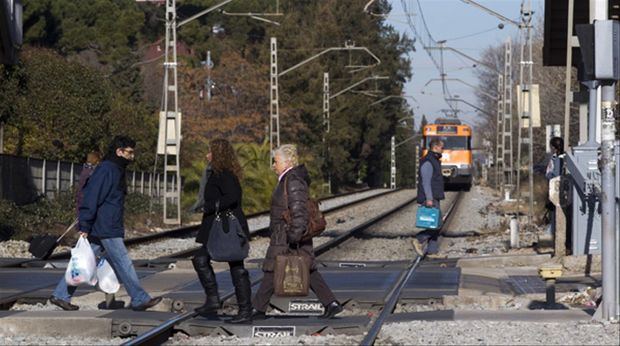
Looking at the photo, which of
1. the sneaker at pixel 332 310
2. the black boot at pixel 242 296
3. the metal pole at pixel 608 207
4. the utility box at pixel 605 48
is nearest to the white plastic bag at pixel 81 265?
the black boot at pixel 242 296

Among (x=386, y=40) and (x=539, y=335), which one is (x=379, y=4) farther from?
(x=539, y=335)

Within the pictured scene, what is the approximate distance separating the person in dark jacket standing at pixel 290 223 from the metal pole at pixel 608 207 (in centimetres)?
245

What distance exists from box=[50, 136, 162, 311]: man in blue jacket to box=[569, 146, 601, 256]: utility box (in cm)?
761

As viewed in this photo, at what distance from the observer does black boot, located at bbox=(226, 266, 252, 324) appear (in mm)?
12805

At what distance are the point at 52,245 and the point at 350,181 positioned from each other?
88.3 metres

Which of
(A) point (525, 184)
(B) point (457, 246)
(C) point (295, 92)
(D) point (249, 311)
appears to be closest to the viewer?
(D) point (249, 311)

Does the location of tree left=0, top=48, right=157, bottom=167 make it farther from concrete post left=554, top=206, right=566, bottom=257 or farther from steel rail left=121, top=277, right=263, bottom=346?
steel rail left=121, top=277, right=263, bottom=346

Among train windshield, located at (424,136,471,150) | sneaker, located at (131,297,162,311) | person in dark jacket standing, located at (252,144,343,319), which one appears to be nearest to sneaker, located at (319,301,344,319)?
person in dark jacket standing, located at (252,144,343,319)

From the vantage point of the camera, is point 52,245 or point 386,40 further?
point 386,40

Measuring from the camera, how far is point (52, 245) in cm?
1689

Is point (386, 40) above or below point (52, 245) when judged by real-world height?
above

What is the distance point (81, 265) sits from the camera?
13.5 meters

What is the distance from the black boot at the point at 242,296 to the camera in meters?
12.8

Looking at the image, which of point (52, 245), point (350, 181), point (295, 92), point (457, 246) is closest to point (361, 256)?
point (457, 246)
